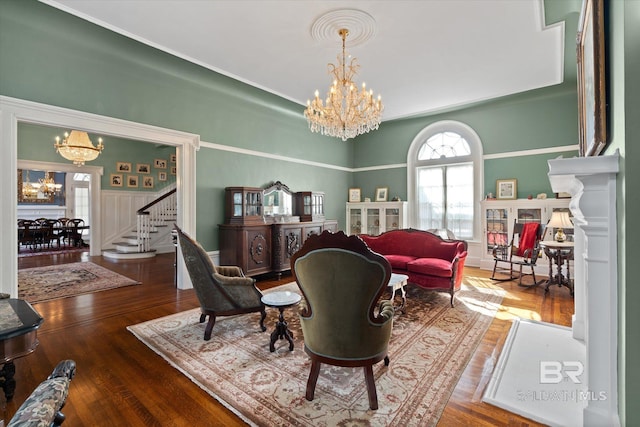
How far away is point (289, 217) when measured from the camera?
6.57 meters

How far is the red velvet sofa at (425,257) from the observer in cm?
411

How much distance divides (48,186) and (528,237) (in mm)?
14591

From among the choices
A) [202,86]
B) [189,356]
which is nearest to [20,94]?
Result: [202,86]

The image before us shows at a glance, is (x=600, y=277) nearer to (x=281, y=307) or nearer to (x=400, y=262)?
(x=281, y=307)

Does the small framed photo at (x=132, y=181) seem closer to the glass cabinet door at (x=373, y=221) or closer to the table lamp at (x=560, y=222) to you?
the glass cabinet door at (x=373, y=221)

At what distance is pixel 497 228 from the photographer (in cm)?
616

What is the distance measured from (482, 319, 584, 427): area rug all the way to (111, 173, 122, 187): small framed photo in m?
10.3

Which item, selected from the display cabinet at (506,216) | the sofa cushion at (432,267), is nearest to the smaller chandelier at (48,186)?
the sofa cushion at (432,267)

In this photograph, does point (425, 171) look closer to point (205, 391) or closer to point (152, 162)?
point (205, 391)

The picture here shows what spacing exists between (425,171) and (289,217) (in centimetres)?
354

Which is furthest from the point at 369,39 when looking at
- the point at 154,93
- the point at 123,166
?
the point at 123,166

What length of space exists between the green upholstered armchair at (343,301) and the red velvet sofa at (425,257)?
230 cm

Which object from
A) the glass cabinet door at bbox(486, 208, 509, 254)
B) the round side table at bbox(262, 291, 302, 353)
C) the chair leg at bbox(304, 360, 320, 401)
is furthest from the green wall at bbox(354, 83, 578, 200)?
the chair leg at bbox(304, 360, 320, 401)

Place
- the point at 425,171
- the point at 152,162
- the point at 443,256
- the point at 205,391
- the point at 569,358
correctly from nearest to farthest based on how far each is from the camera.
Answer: the point at 205,391
the point at 569,358
the point at 443,256
the point at 425,171
the point at 152,162
